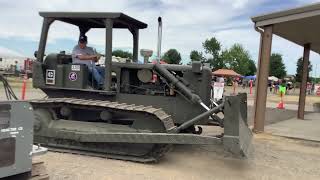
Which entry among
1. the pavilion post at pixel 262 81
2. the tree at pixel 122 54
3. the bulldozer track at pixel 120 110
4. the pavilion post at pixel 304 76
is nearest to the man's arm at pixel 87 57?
the tree at pixel 122 54

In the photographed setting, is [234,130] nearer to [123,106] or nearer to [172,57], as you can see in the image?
[123,106]

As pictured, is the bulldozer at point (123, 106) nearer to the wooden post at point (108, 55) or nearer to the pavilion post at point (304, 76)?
the wooden post at point (108, 55)

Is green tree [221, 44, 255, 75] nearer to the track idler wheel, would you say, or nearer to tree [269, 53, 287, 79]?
tree [269, 53, 287, 79]

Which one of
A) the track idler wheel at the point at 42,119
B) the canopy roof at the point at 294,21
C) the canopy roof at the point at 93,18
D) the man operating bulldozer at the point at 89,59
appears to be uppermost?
the canopy roof at the point at 294,21

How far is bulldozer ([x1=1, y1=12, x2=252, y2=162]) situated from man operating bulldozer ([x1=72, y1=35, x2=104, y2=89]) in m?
0.11

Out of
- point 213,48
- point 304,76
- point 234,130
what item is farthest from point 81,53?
point 213,48

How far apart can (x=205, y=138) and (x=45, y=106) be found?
2846 millimetres

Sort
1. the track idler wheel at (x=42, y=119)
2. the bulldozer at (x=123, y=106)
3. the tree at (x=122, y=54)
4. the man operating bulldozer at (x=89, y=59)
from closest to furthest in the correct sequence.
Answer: the bulldozer at (x=123, y=106) → the track idler wheel at (x=42, y=119) → the man operating bulldozer at (x=89, y=59) → the tree at (x=122, y=54)

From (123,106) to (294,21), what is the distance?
723cm

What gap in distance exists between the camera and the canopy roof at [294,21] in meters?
12.7

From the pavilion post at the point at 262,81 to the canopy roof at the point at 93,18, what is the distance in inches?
180

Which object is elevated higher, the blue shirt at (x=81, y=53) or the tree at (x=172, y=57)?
the tree at (x=172, y=57)

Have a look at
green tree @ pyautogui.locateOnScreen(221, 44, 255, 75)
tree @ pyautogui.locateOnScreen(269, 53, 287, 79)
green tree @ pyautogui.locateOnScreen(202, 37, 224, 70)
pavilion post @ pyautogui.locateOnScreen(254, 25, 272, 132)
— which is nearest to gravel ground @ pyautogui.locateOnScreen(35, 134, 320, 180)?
pavilion post @ pyautogui.locateOnScreen(254, 25, 272, 132)

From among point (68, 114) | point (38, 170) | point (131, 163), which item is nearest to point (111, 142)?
point (131, 163)
